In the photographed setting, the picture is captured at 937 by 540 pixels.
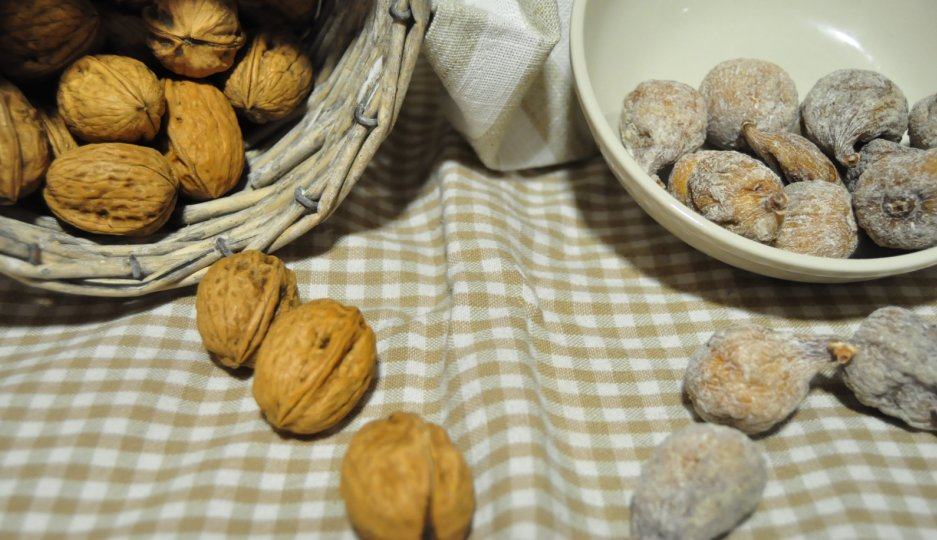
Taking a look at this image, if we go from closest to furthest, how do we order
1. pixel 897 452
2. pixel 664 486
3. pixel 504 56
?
pixel 664 486
pixel 897 452
pixel 504 56

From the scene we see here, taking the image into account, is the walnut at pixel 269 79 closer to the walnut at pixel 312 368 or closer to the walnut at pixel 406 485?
the walnut at pixel 312 368

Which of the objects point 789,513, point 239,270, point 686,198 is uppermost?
point 686,198

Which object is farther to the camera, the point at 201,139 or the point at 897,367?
the point at 201,139

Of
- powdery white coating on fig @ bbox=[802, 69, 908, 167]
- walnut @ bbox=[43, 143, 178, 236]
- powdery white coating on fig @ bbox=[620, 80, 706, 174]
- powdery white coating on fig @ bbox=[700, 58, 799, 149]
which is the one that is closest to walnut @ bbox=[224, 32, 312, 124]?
walnut @ bbox=[43, 143, 178, 236]

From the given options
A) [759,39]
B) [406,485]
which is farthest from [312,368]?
[759,39]

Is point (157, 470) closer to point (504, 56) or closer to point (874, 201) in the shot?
point (504, 56)

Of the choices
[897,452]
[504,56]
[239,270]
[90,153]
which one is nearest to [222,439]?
[239,270]

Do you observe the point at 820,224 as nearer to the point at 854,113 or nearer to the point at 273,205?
the point at 854,113
